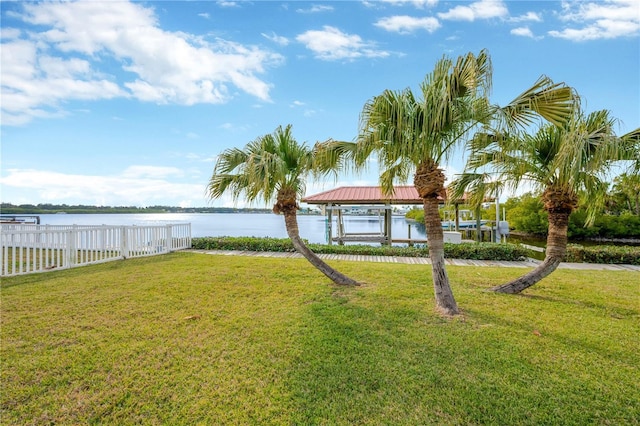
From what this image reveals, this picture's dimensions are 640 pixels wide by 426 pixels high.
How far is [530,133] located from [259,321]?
5.14m

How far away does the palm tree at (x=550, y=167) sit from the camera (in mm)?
4203

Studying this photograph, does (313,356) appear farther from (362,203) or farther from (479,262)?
(362,203)

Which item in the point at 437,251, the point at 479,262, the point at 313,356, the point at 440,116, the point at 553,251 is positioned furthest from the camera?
the point at 479,262

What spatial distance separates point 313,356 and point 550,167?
468 centimetres

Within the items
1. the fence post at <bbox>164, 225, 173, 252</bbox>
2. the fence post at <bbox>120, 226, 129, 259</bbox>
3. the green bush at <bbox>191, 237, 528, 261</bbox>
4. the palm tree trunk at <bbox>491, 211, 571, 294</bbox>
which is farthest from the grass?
the fence post at <bbox>164, 225, 173, 252</bbox>

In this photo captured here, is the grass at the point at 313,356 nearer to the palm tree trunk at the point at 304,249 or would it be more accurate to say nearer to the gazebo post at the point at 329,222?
the palm tree trunk at the point at 304,249

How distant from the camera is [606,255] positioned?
8945 millimetres

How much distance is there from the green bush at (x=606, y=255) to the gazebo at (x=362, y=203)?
4095mm

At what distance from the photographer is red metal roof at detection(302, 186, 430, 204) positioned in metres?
12.2

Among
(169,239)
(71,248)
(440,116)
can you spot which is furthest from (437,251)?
(169,239)

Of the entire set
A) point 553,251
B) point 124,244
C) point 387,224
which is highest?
point 387,224

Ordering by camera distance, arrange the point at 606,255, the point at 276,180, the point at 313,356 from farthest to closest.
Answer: the point at 606,255 → the point at 276,180 → the point at 313,356

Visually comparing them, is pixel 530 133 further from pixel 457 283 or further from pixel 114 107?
pixel 114 107

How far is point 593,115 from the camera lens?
15.1ft
